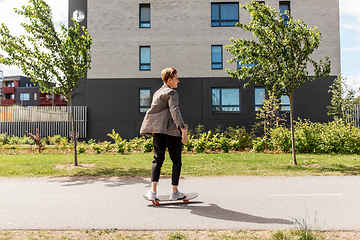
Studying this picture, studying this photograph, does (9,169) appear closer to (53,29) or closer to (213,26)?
(53,29)

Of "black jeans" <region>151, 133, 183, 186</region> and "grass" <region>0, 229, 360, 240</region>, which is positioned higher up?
"black jeans" <region>151, 133, 183, 186</region>

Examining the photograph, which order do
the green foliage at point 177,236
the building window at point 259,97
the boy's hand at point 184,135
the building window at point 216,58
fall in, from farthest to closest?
1. the building window at point 216,58
2. the building window at point 259,97
3. the boy's hand at point 184,135
4. the green foliage at point 177,236

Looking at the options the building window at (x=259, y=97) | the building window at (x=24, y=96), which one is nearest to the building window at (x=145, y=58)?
the building window at (x=259, y=97)

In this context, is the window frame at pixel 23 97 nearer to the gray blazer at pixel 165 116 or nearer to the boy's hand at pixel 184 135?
the gray blazer at pixel 165 116

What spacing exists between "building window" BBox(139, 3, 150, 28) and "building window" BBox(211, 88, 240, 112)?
644cm

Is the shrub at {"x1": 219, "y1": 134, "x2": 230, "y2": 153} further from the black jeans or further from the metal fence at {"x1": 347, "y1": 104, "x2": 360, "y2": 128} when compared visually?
the metal fence at {"x1": 347, "y1": 104, "x2": 360, "y2": 128}

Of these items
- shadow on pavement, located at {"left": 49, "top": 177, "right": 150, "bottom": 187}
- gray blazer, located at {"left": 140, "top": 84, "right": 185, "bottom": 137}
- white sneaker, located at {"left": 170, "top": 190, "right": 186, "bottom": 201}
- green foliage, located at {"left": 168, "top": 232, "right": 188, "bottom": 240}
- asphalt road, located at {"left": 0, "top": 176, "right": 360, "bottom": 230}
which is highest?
gray blazer, located at {"left": 140, "top": 84, "right": 185, "bottom": 137}

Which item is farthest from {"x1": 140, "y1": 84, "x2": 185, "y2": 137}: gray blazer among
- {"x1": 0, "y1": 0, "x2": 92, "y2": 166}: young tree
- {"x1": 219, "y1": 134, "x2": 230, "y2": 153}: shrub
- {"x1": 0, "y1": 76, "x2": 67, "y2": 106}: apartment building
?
{"x1": 0, "y1": 76, "x2": 67, "y2": 106}: apartment building

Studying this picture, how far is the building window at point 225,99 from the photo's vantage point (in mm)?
18875

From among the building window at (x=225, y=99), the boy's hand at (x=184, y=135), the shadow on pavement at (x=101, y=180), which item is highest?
the building window at (x=225, y=99)

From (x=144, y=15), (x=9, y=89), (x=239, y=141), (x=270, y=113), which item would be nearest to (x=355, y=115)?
(x=270, y=113)

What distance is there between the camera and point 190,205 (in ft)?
15.1

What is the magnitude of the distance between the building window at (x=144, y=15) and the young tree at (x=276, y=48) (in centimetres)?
1172

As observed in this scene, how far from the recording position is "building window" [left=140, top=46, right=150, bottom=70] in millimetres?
19406
